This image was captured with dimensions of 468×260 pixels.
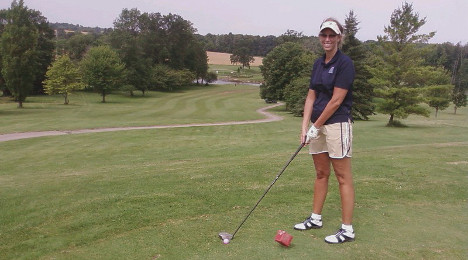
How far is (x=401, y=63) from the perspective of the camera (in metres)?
25.5

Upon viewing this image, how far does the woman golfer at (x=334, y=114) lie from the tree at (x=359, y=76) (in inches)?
1168

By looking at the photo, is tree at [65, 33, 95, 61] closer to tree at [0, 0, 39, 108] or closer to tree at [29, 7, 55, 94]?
tree at [29, 7, 55, 94]

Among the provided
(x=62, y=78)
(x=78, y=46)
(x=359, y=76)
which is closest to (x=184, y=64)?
(x=78, y=46)

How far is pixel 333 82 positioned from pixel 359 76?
3053 cm

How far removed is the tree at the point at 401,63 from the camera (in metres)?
Answer: 24.8

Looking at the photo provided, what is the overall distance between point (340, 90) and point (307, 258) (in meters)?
2.01

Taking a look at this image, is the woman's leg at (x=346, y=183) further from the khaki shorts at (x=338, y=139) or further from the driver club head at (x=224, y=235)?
the driver club head at (x=224, y=235)

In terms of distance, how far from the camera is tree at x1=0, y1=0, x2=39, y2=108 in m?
38.1

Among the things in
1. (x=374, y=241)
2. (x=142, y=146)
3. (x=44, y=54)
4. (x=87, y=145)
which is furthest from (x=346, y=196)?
(x=44, y=54)

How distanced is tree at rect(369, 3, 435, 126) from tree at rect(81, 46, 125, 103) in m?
42.6

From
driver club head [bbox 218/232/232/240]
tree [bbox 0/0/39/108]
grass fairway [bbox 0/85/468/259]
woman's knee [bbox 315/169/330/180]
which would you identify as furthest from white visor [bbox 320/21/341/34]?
tree [bbox 0/0/39/108]

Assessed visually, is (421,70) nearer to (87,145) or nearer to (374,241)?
(87,145)

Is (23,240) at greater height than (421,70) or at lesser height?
lesser

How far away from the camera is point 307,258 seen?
412 centimetres
